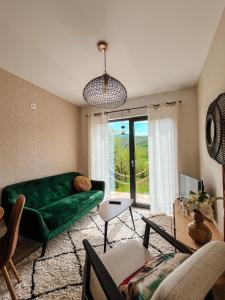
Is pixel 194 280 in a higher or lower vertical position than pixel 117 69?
lower

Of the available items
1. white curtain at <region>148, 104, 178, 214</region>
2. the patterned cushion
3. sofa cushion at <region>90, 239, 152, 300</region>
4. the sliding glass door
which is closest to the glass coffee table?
sofa cushion at <region>90, 239, 152, 300</region>

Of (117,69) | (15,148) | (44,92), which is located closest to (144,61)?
(117,69)

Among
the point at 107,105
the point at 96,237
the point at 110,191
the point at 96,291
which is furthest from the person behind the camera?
the point at 110,191

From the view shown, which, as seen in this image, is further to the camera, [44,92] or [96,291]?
[44,92]

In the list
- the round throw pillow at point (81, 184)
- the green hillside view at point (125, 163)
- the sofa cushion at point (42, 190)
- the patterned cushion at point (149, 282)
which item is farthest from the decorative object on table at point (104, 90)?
the round throw pillow at point (81, 184)

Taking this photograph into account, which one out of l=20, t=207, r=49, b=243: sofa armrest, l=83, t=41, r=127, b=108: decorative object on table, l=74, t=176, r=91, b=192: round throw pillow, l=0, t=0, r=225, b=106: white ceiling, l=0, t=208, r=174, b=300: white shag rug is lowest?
l=0, t=208, r=174, b=300: white shag rug

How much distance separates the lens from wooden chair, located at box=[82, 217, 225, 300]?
550 millimetres

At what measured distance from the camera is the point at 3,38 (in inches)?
65.5

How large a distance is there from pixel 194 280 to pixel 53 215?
185 cm

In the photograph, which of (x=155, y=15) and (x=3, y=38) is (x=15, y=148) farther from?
(x=155, y=15)

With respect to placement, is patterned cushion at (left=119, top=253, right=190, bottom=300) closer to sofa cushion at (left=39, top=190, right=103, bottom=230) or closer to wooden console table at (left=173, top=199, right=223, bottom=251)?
wooden console table at (left=173, top=199, right=223, bottom=251)

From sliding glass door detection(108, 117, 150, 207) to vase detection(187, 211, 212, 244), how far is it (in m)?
2.06

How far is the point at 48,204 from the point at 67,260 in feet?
3.22

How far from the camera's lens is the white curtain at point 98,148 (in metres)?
3.56
